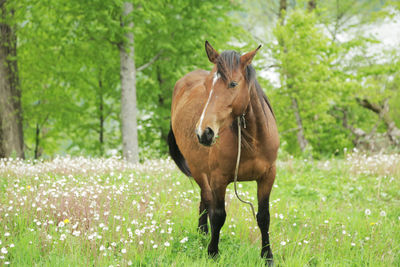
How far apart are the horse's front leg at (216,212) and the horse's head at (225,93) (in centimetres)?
94

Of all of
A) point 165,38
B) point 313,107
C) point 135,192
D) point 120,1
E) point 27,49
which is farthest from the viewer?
point 313,107

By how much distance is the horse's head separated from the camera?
273 cm

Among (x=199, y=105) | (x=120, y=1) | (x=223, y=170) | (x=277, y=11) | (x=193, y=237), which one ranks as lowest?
(x=193, y=237)

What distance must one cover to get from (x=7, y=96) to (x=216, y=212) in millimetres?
9906

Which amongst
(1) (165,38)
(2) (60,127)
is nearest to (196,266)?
(1) (165,38)

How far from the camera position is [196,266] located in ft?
10.9

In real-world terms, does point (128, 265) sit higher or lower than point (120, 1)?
lower

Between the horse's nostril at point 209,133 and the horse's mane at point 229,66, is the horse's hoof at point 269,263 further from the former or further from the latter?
the horse's mane at point 229,66

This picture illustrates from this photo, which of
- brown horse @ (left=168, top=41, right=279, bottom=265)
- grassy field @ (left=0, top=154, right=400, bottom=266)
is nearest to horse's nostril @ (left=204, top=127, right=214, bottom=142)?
brown horse @ (left=168, top=41, right=279, bottom=265)

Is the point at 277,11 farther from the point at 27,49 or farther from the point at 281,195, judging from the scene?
the point at 281,195

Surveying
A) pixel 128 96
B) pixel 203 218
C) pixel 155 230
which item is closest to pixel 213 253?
pixel 155 230

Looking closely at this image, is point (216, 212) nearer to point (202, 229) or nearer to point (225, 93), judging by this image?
point (202, 229)

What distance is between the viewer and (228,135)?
11.1 feet

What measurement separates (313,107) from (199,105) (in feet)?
38.2
